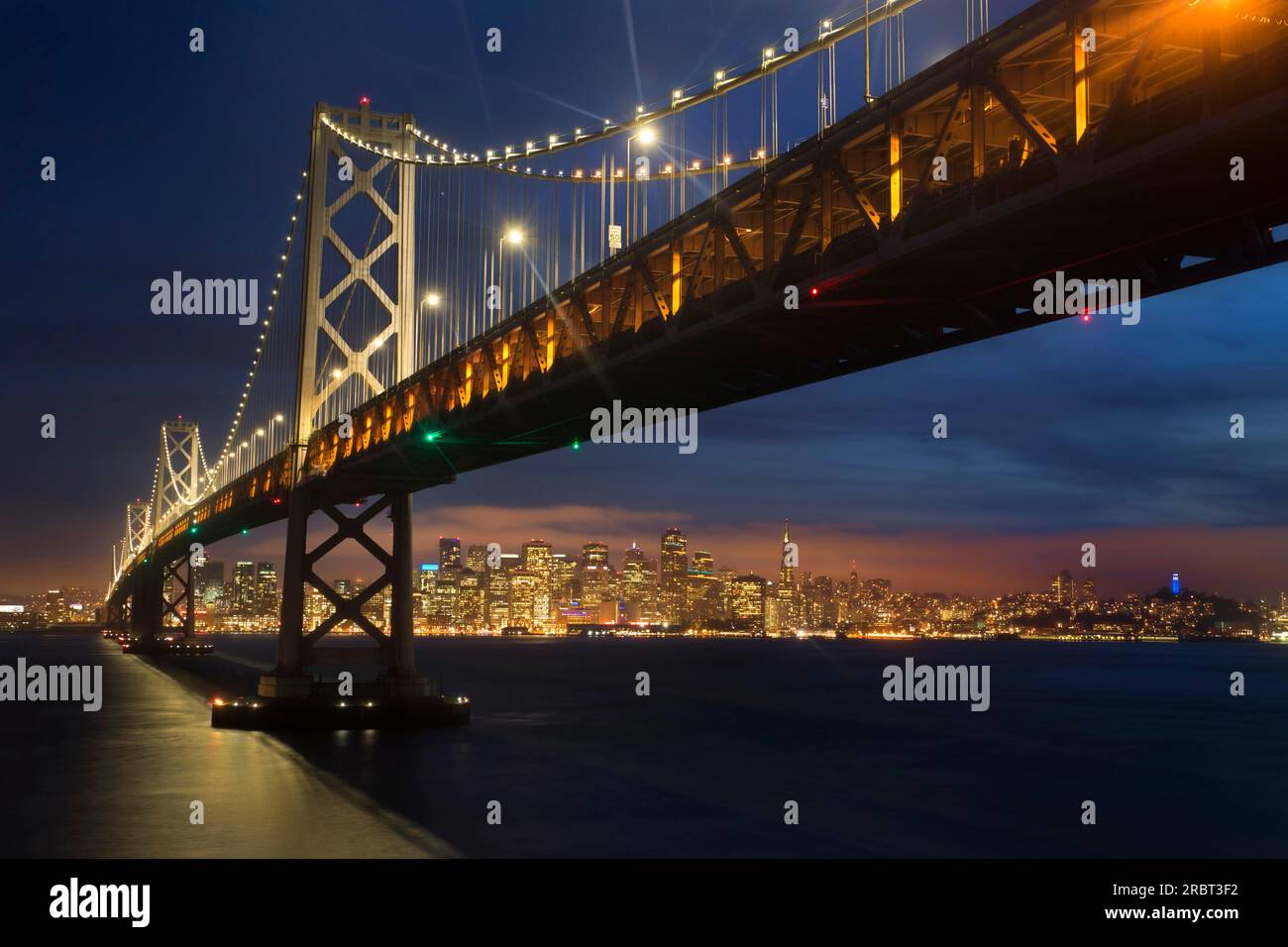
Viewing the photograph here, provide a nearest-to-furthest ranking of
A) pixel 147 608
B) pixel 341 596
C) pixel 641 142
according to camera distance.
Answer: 1. pixel 641 142
2. pixel 341 596
3. pixel 147 608

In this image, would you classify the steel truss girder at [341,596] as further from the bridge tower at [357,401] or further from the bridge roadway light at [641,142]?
the bridge roadway light at [641,142]

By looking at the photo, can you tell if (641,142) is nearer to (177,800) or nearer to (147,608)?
(177,800)

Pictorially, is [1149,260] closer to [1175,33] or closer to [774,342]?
[1175,33]

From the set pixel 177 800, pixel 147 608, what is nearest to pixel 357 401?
pixel 177 800

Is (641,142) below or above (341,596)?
above

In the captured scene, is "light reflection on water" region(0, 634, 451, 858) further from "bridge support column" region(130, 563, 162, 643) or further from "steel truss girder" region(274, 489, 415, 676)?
"bridge support column" region(130, 563, 162, 643)

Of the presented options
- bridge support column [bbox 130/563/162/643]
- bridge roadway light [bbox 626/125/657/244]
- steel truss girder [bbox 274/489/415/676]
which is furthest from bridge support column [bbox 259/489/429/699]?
bridge support column [bbox 130/563/162/643]
